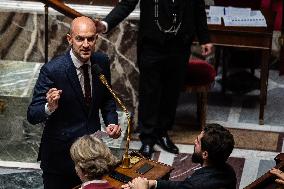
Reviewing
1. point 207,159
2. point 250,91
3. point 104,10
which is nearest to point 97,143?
point 207,159

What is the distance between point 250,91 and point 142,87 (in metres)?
1.96

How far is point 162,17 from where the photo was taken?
6234 mm

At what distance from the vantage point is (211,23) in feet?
23.7

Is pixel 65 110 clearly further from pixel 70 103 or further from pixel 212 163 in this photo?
pixel 212 163

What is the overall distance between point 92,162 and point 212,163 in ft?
2.44

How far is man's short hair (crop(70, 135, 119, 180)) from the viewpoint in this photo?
3.97 meters

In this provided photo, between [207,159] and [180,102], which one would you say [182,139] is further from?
[207,159]

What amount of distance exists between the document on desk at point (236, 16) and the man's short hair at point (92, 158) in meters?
3.39

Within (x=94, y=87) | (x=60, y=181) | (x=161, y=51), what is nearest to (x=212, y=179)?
(x=94, y=87)

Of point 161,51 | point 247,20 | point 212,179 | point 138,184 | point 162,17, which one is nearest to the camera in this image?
point 212,179

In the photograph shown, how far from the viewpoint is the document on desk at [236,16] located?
7.22 m

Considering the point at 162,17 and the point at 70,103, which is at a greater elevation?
the point at 162,17

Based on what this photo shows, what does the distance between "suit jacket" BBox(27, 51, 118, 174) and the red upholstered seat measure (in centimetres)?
222

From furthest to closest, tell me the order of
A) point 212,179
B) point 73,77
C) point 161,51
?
1. point 161,51
2. point 73,77
3. point 212,179
